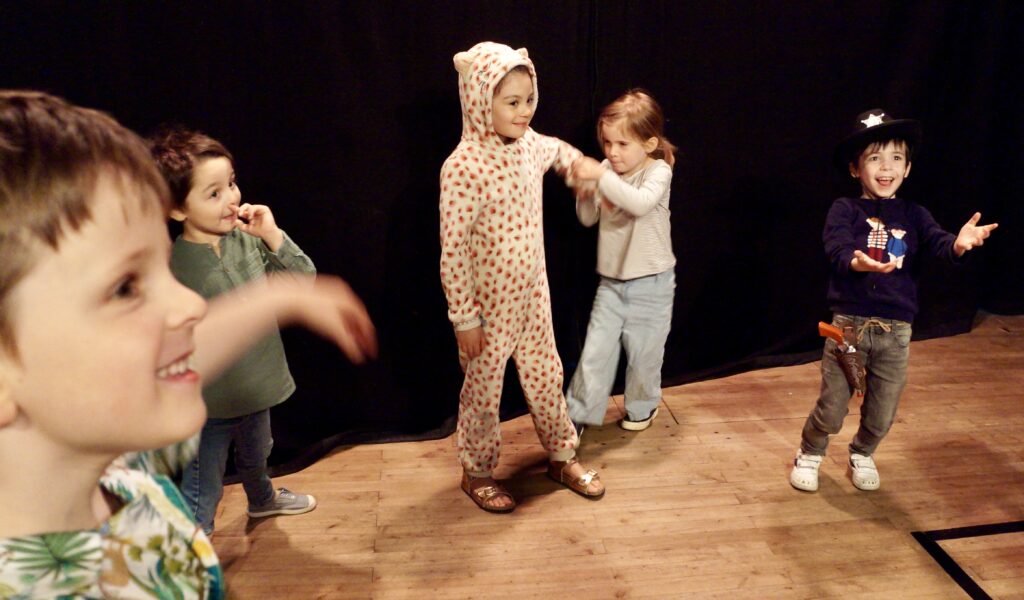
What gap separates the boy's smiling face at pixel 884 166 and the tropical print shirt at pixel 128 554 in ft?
6.91

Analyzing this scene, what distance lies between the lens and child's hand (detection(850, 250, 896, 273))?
217cm

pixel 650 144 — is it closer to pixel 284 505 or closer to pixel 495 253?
pixel 495 253

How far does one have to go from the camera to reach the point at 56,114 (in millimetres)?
623

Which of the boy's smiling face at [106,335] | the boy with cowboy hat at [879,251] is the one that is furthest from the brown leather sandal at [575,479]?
the boy's smiling face at [106,335]

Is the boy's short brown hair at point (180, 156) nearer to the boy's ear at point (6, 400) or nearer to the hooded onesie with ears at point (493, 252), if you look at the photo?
the hooded onesie with ears at point (493, 252)

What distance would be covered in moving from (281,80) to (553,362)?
1213mm

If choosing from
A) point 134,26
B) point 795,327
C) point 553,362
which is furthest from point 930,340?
point 134,26

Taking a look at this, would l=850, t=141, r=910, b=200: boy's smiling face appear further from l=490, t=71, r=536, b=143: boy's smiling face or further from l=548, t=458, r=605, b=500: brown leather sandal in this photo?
l=548, t=458, r=605, b=500: brown leather sandal

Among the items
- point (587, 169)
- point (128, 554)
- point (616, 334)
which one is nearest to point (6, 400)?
point (128, 554)

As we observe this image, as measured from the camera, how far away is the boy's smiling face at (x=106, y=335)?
1.96ft

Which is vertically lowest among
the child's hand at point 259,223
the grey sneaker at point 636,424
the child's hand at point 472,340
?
the grey sneaker at point 636,424

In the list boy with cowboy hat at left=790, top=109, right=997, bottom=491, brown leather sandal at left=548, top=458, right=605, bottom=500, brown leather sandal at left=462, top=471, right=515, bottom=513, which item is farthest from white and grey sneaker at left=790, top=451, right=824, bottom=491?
brown leather sandal at left=462, top=471, right=515, bottom=513

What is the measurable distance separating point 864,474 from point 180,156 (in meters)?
2.25

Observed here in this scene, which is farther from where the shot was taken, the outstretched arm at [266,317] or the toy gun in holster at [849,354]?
the toy gun in holster at [849,354]
